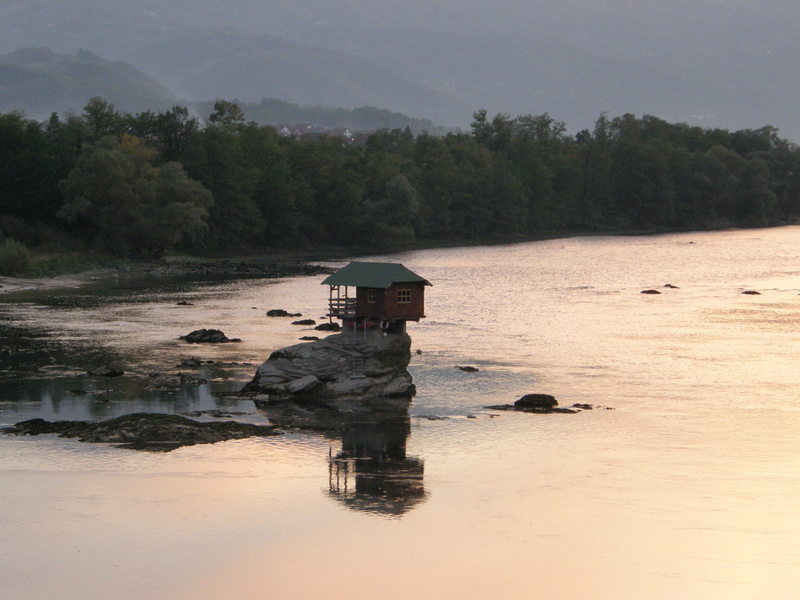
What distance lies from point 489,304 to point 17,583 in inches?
2958

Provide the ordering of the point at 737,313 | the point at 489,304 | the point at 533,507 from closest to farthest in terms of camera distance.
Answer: the point at 533,507 < the point at 737,313 < the point at 489,304

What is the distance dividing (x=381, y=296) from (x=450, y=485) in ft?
69.3

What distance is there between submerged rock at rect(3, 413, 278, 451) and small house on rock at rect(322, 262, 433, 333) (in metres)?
13.9

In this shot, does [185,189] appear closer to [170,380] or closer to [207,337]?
[207,337]

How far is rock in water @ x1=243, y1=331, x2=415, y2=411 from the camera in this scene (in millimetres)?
58272

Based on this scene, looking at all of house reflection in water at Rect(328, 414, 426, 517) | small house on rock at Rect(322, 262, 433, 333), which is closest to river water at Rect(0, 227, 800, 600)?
house reflection in water at Rect(328, 414, 426, 517)

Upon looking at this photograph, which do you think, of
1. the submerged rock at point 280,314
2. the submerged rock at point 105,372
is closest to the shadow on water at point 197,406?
the submerged rock at point 105,372

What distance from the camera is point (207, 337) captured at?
248 ft

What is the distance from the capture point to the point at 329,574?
109 feet

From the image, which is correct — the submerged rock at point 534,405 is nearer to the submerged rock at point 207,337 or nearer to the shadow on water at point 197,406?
the shadow on water at point 197,406

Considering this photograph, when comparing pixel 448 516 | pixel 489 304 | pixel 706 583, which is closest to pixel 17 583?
pixel 448 516

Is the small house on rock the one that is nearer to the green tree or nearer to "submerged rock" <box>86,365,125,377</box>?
"submerged rock" <box>86,365,125,377</box>

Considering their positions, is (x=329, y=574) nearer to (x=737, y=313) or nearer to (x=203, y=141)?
(x=737, y=313)

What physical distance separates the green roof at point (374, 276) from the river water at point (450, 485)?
6.79 meters
